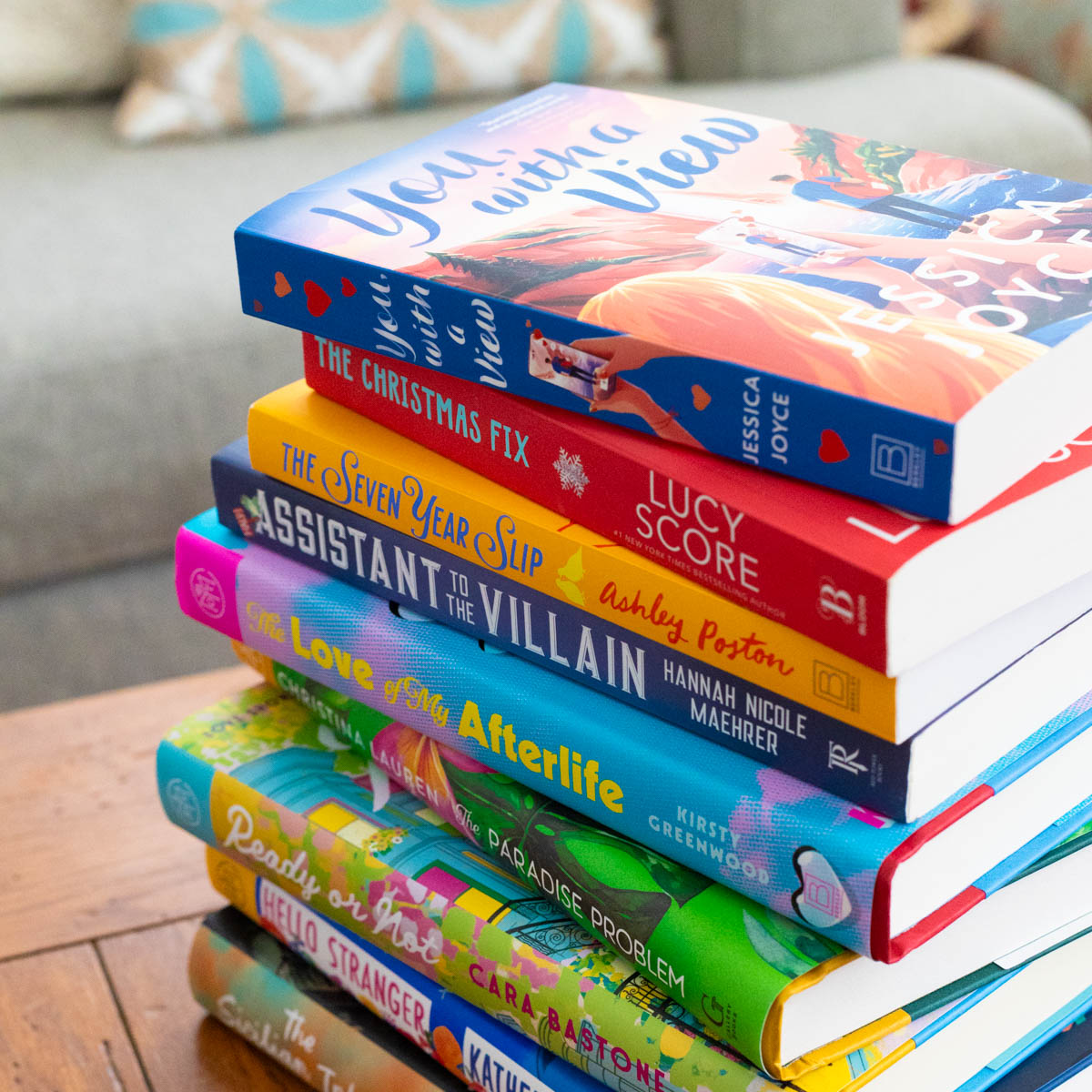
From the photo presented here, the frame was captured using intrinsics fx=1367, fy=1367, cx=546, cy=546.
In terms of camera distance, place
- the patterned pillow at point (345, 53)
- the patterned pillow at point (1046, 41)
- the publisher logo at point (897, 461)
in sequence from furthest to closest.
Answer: the patterned pillow at point (1046, 41)
the patterned pillow at point (345, 53)
the publisher logo at point (897, 461)

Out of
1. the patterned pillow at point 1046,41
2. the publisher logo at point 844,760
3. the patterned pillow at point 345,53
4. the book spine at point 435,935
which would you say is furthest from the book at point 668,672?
the patterned pillow at point 1046,41

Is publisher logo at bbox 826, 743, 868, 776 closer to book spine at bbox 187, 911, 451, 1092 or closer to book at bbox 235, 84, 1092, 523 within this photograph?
book at bbox 235, 84, 1092, 523

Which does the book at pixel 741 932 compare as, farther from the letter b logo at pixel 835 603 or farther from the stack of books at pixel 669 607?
the letter b logo at pixel 835 603

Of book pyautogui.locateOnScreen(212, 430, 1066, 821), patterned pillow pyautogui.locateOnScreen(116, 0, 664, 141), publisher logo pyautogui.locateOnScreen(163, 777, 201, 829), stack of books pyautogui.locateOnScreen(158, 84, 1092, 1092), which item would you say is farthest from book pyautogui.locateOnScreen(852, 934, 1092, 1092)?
patterned pillow pyautogui.locateOnScreen(116, 0, 664, 141)

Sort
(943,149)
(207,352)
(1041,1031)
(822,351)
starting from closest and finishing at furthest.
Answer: (822,351) < (1041,1031) < (207,352) < (943,149)

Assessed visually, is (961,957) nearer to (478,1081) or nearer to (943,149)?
(478,1081)

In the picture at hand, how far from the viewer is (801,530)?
1.35 feet

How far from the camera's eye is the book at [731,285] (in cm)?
40

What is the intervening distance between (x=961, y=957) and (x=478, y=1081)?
195mm

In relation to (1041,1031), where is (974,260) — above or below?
above

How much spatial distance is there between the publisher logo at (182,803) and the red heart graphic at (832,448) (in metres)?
0.36

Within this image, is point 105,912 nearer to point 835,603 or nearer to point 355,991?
point 355,991

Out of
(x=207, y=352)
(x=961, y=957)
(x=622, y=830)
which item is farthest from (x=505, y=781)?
(x=207, y=352)

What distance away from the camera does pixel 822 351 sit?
0.41 metres
